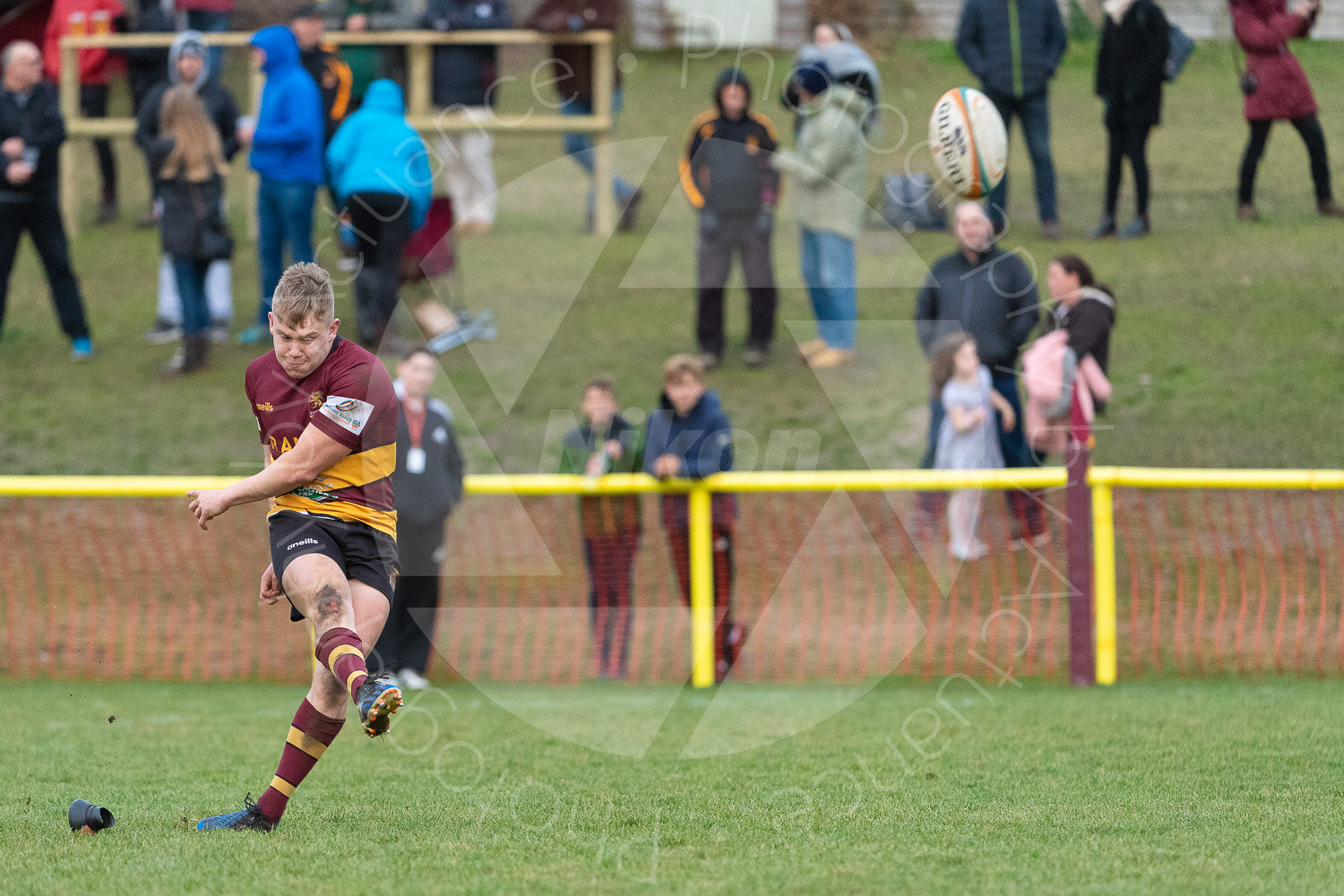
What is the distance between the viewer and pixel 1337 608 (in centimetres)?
989

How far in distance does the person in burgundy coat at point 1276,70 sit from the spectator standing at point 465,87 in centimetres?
635

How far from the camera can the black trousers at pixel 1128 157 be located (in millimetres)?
12883

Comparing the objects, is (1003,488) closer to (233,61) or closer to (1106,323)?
(1106,323)

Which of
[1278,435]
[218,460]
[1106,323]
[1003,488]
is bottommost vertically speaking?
[218,460]

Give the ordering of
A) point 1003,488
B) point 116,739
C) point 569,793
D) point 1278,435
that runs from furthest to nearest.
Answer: point 1278,435 → point 1003,488 → point 116,739 → point 569,793

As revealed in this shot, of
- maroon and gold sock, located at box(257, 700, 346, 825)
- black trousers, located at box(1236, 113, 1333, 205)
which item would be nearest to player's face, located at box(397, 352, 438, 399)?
maroon and gold sock, located at box(257, 700, 346, 825)

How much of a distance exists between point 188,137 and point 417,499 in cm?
468

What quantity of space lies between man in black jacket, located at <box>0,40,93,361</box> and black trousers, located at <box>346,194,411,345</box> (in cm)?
245

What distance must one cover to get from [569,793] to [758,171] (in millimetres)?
6905

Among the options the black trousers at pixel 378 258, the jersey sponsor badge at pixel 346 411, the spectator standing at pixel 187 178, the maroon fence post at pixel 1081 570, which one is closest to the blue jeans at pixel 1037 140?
the maroon fence post at pixel 1081 570

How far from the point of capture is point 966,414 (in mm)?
9789

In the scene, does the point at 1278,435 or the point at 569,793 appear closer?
the point at 569,793

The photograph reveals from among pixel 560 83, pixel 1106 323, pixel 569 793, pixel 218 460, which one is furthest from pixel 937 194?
pixel 569 793

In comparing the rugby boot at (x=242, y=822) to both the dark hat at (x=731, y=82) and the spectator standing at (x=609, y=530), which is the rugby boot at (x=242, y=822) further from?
the dark hat at (x=731, y=82)
